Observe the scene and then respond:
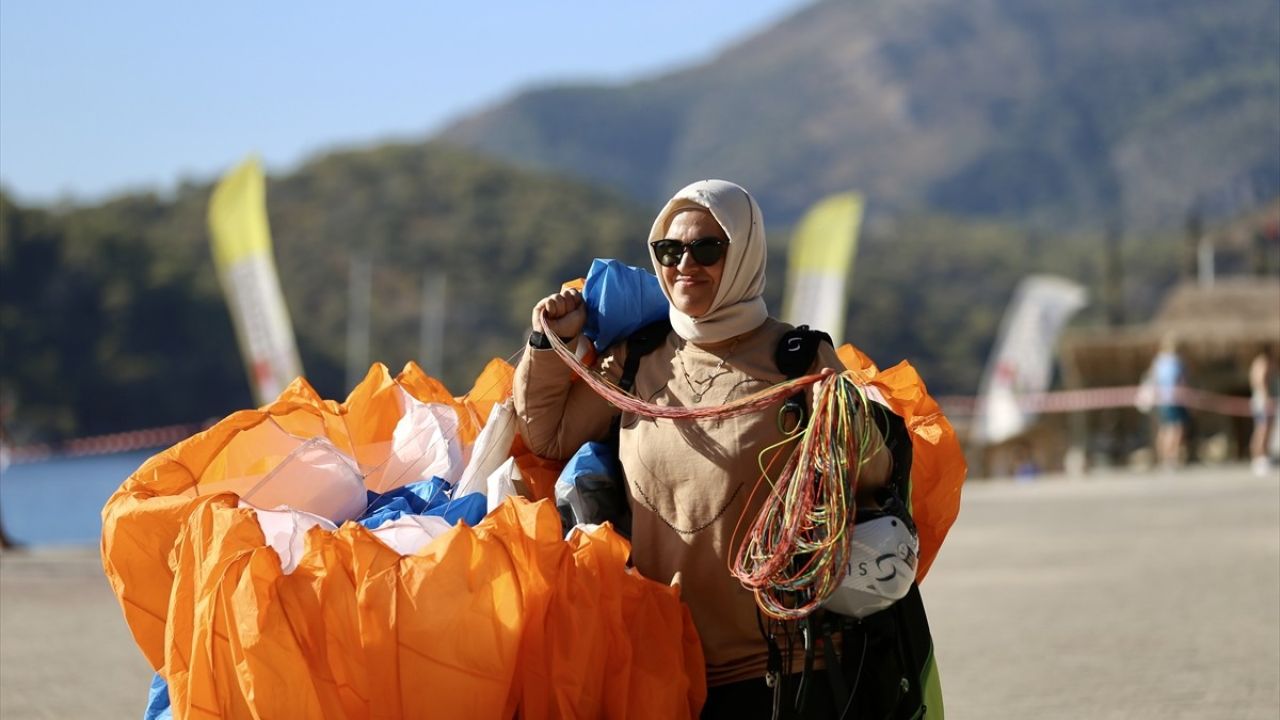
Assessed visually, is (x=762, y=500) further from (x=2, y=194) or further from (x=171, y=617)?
(x=2, y=194)

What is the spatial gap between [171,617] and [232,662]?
26cm

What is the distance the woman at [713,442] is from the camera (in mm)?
3746

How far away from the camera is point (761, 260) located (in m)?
3.87

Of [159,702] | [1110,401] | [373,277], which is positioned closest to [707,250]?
[159,702]

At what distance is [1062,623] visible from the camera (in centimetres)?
903

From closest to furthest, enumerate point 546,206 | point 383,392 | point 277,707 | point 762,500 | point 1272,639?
point 277,707, point 762,500, point 383,392, point 1272,639, point 546,206

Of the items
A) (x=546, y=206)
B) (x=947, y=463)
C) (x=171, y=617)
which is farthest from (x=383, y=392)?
(x=546, y=206)

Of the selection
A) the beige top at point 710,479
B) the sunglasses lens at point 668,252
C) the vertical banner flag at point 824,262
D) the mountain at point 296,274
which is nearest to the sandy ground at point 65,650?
the beige top at point 710,479

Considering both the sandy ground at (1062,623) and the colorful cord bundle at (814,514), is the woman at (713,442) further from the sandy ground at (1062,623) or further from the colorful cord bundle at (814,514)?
the sandy ground at (1062,623)

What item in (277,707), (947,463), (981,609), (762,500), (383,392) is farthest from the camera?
(981,609)

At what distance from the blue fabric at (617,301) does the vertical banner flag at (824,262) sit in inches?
804

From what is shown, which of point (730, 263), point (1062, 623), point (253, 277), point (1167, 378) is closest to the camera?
point (730, 263)

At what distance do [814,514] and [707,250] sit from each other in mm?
606

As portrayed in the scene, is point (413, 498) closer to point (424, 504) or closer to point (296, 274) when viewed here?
point (424, 504)
